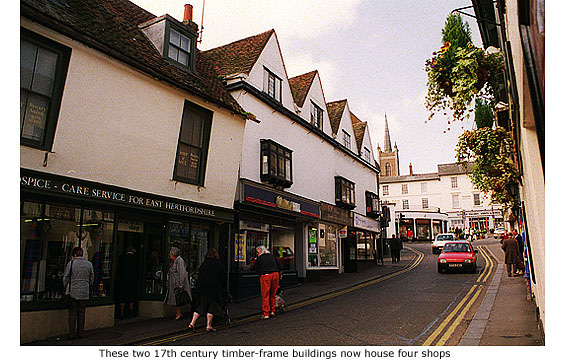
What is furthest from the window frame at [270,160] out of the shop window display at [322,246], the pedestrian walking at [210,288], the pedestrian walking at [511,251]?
the pedestrian walking at [511,251]

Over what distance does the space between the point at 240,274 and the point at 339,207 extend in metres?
10.1

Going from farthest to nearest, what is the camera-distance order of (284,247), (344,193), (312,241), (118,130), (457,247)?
1. (344,193)
2. (457,247)
3. (312,241)
4. (284,247)
5. (118,130)

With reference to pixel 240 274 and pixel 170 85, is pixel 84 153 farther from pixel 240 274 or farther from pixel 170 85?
pixel 240 274

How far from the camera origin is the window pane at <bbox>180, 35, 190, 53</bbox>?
12.4 meters

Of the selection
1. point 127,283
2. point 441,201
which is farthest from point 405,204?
point 127,283

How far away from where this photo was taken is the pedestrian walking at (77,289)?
790cm

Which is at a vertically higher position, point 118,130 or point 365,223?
point 118,130

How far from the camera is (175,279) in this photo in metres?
10.1

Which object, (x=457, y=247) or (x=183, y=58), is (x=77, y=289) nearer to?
(x=183, y=58)

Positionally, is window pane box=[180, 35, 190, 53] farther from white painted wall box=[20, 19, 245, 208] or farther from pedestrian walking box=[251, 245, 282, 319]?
pedestrian walking box=[251, 245, 282, 319]

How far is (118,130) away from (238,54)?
8584mm

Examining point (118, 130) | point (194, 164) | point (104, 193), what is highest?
point (118, 130)

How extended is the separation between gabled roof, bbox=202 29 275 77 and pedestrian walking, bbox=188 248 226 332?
27.5ft
